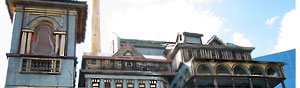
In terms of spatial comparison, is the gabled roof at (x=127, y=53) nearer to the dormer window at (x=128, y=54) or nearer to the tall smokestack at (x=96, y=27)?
the dormer window at (x=128, y=54)

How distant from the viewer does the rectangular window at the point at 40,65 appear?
29.1 m

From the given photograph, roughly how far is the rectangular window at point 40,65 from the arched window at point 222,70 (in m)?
15.8

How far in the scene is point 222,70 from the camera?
36281 mm

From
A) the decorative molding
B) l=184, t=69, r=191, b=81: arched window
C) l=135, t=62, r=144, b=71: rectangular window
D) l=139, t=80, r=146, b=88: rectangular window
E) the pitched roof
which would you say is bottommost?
l=139, t=80, r=146, b=88: rectangular window

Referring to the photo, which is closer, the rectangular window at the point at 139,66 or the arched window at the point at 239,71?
the rectangular window at the point at 139,66

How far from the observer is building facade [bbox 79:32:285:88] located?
33.4 meters

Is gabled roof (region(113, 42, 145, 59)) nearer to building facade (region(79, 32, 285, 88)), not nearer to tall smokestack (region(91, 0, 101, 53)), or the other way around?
building facade (region(79, 32, 285, 88))

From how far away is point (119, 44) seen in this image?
42156 millimetres

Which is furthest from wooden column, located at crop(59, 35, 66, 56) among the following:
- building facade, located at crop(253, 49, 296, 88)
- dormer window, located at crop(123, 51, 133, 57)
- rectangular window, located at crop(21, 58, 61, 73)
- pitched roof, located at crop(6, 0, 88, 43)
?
building facade, located at crop(253, 49, 296, 88)

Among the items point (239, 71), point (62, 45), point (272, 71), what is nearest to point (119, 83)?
point (62, 45)

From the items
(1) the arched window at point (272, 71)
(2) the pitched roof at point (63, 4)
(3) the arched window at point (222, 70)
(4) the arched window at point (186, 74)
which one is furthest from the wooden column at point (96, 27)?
(1) the arched window at point (272, 71)

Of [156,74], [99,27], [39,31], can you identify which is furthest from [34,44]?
[99,27]

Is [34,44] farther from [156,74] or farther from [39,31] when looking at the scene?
[156,74]

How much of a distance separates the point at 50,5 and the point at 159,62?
1267 centimetres
